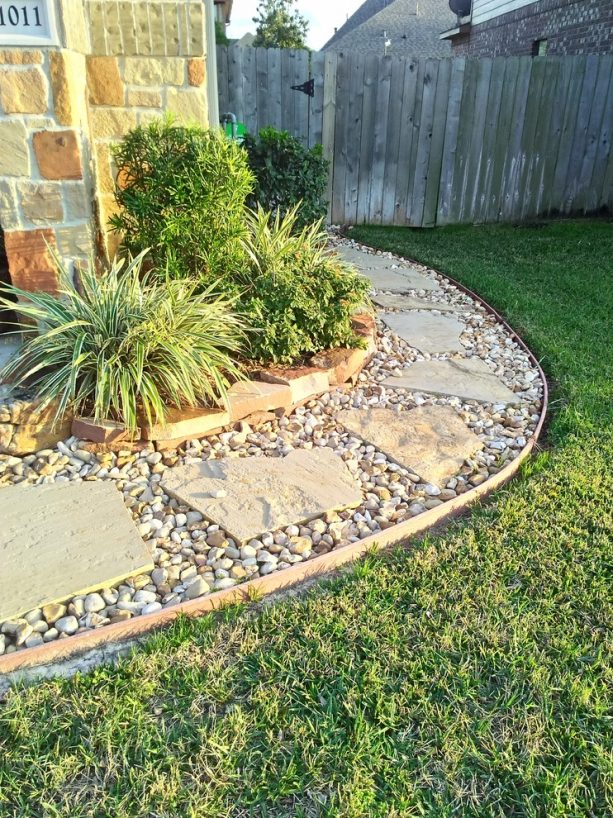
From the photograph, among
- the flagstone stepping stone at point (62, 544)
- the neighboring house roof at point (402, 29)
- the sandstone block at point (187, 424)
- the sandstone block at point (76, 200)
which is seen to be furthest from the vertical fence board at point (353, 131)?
the neighboring house roof at point (402, 29)

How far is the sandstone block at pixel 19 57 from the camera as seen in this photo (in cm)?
288

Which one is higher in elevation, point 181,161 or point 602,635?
point 181,161

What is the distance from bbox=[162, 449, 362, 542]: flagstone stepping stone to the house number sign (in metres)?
2.06

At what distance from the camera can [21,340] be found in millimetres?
3389

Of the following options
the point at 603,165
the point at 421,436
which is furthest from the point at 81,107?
the point at 603,165

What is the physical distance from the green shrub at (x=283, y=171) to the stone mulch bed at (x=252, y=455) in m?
1.76

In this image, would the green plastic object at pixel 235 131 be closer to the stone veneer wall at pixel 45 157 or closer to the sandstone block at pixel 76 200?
the stone veneer wall at pixel 45 157

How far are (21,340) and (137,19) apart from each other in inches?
74.1

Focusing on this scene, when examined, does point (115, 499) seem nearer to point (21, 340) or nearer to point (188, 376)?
point (188, 376)

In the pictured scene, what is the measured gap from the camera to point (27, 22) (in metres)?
2.86

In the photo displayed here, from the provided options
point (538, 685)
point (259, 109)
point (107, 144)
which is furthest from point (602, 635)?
point (259, 109)

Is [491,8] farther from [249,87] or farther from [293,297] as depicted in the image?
[293,297]

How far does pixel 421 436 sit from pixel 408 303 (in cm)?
220

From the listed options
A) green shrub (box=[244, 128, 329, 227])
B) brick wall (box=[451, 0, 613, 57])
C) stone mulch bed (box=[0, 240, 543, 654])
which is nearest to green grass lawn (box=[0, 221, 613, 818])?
stone mulch bed (box=[0, 240, 543, 654])
